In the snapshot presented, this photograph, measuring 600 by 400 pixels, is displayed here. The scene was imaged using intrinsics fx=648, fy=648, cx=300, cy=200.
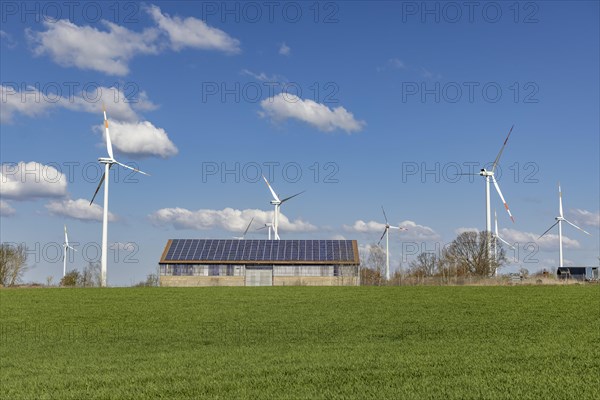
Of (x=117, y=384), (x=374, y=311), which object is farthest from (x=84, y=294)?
(x=117, y=384)

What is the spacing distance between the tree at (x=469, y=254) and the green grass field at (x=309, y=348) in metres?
51.5

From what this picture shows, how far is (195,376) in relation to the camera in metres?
13.8

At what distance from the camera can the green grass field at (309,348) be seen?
12023mm

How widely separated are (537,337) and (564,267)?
274 ft

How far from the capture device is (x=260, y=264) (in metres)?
79.4

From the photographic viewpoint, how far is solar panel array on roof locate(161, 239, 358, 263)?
260 ft

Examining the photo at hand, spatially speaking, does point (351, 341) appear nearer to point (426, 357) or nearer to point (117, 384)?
point (426, 357)

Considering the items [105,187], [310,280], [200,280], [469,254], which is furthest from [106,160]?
[469,254]

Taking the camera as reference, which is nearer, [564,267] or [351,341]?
[351,341]

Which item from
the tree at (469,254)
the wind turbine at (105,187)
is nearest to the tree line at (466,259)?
the tree at (469,254)

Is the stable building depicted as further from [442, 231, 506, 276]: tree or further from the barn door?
[442, 231, 506, 276]: tree

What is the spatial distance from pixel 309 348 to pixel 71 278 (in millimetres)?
77492

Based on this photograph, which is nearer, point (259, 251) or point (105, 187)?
point (105, 187)

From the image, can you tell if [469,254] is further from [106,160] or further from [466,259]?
[106,160]
